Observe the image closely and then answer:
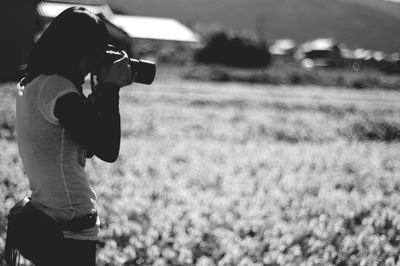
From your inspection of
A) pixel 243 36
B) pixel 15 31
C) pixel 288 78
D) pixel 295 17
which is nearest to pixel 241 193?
pixel 15 31

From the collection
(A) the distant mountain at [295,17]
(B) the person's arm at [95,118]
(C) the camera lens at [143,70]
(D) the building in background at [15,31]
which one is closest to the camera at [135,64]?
(C) the camera lens at [143,70]

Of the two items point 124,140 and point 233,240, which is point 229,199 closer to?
point 233,240

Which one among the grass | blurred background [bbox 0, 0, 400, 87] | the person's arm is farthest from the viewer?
the grass

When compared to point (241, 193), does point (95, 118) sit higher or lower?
higher

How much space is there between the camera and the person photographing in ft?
6.78

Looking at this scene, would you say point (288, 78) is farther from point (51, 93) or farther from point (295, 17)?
point (295, 17)

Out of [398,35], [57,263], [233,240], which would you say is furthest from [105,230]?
[398,35]

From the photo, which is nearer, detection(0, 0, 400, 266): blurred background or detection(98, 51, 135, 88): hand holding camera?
detection(98, 51, 135, 88): hand holding camera

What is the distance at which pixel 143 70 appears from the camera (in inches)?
97.1

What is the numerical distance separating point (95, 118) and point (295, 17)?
166354mm

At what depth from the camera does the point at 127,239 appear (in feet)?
16.0

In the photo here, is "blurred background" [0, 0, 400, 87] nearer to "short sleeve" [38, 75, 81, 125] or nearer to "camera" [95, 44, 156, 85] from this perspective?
"camera" [95, 44, 156, 85]

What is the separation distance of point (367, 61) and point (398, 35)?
8866 centimetres

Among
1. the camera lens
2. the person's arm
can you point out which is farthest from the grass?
the person's arm
